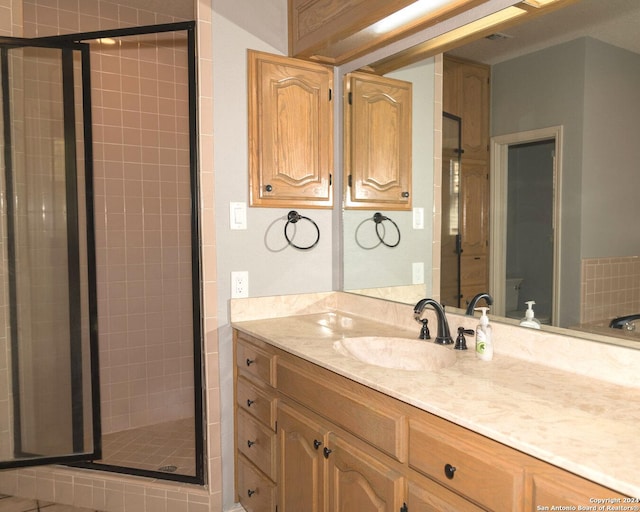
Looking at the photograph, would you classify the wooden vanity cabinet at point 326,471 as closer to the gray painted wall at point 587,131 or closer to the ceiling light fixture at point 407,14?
the gray painted wall at point 587,131

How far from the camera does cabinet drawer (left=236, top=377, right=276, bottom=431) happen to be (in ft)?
6.01

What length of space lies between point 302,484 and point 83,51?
6.68 feet

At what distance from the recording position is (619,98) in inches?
50.3

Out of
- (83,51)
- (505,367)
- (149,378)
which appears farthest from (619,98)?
(149,378)

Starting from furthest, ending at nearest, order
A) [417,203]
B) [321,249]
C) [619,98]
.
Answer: [321,249]
[417,203]
[619,98]

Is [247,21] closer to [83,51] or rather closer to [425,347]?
[83,51]

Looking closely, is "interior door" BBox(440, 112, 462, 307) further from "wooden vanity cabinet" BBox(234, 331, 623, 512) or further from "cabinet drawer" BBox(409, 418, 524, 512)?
"cabinet drawer" BBox(409, 418, 524, 512)

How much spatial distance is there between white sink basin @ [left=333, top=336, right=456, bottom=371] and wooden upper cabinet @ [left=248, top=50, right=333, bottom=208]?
0.78m

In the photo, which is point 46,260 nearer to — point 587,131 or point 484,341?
point 484,341

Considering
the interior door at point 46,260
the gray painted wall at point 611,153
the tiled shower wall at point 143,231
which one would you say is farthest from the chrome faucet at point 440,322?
the tiled shower wall at point 143,231

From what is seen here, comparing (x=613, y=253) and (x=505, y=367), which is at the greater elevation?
(x=613, y=253)

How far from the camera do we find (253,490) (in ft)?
6.60

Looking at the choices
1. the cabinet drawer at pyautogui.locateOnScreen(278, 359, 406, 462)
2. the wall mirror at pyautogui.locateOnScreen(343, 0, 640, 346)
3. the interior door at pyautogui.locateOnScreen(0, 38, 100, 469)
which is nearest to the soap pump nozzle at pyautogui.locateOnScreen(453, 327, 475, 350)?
the wall mirror at pyautogui.locateOnScreen(343, 0, 640, 346)

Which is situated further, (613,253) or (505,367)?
(505,367)
